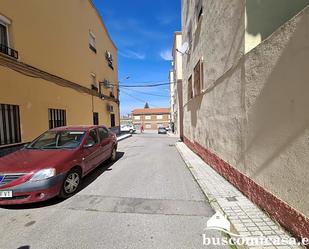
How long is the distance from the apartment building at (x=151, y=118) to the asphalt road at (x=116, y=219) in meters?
57.8

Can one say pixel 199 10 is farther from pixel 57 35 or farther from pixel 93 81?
pixel 93 81

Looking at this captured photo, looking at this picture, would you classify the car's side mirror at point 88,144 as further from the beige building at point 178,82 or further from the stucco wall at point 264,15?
the beige building at point 178,82

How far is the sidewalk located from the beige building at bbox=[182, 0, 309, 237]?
0.48 ft

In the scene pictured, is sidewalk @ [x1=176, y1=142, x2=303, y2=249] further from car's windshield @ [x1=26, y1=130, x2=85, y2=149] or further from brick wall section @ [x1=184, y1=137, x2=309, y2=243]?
car's windshield @ [x1=26, y1=130, x2=85, y2=149]

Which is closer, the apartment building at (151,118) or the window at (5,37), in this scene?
the window at (5,37)

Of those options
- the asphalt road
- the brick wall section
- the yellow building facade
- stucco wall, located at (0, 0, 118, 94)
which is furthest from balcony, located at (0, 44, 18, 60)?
the brick wall section

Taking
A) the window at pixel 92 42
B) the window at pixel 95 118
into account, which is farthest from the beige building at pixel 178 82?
the window at pixel 95 118

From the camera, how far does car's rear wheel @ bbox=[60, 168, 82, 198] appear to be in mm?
4562

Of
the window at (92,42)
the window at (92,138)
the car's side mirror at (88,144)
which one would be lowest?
the car's side mirror at (88,144)

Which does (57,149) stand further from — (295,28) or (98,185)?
(295,28)

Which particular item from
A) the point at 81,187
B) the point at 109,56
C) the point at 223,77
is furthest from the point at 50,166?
the point at 109,56

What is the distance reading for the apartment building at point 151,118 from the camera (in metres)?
63.4

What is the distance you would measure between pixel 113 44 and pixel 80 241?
22.6 m

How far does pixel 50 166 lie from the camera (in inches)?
170
